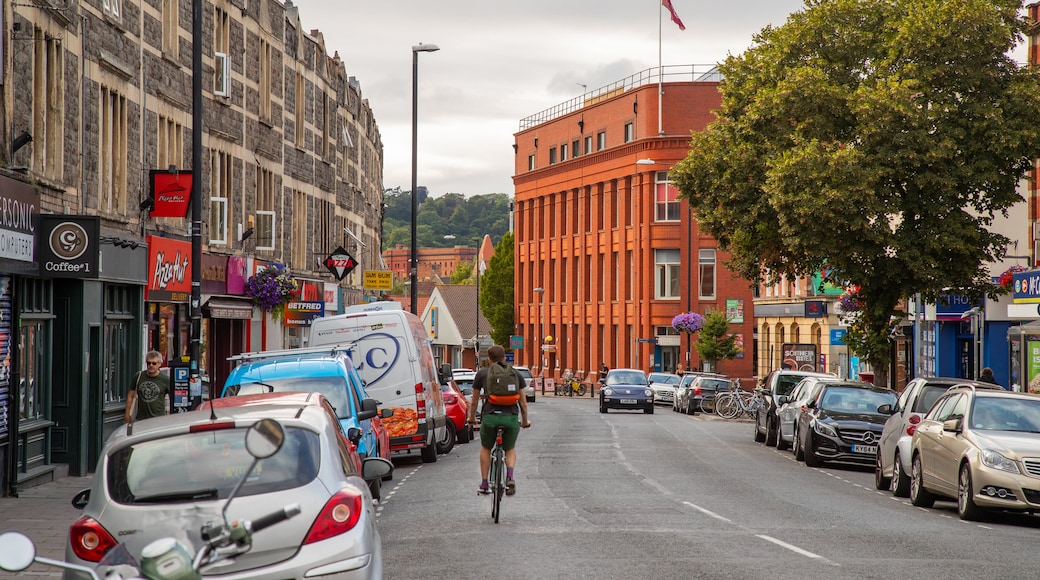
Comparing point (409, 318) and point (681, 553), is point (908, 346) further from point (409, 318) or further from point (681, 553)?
point (681, 553)

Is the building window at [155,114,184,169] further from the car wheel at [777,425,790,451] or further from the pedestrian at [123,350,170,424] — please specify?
the car wheel at [777,425,790,451]

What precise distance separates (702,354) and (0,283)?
1925 inches

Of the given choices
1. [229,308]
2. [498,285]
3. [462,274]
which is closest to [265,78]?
[229,308]

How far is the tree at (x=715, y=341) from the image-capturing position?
63.5 meters

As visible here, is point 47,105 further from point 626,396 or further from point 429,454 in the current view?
point 626,396

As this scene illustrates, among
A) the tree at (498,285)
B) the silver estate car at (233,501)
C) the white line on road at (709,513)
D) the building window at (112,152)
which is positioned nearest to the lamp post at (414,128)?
the building window at (112,152)

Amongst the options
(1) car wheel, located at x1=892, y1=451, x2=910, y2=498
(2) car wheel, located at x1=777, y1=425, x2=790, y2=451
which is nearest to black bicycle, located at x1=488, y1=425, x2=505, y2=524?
(1) car wheel, located at x1=892, y1=451, x2=910, y2=498

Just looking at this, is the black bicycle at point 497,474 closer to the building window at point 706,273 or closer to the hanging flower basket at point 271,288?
the hanging flower basket at point 271,288

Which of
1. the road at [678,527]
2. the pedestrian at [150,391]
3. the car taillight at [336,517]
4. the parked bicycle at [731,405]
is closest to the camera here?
the car taillight at [336,517]

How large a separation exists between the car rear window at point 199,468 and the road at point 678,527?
133 inches

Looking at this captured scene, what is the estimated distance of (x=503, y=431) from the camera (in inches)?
583

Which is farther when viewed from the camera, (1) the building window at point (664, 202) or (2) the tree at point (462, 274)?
(2) the tree at point (462, 274)

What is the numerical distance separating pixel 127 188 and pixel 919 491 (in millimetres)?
14388

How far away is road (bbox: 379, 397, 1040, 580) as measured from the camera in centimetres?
1105
